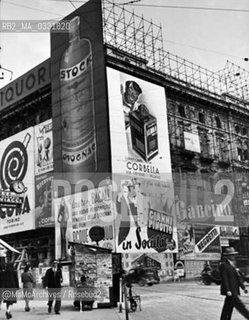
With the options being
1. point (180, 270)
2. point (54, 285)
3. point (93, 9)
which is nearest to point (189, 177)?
point (180, 270)

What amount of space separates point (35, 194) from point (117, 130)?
1285 centimetres

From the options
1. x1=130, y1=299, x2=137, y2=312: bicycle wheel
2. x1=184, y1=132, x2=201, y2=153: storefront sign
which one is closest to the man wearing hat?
x1=130, y1=299, x2=137, y2=312: bicycle wheel

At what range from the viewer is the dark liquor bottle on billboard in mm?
38688

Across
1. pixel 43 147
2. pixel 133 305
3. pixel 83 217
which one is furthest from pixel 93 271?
pixel 43 147

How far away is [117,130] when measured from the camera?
3744 cm

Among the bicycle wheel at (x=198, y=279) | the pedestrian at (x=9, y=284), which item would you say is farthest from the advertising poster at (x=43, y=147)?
the pedestrian at (x=9, y=284)

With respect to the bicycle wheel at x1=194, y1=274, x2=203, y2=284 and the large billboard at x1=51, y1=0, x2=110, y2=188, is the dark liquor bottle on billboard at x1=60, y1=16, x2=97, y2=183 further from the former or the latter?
the bicycle wheel at x1=194, y1=274, x2=203, y2=284

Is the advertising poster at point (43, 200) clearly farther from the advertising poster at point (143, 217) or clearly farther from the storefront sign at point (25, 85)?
the storefront sign at point (25, 85)

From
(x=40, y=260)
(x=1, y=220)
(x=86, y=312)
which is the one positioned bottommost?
(x=86, y=312)

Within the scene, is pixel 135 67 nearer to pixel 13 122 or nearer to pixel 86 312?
pixel 13 122

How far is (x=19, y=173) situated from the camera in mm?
48344

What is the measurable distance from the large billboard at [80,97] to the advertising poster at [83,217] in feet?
6.05

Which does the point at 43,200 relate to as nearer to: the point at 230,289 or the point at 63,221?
the point at 63,221

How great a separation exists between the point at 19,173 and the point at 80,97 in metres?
13.0
